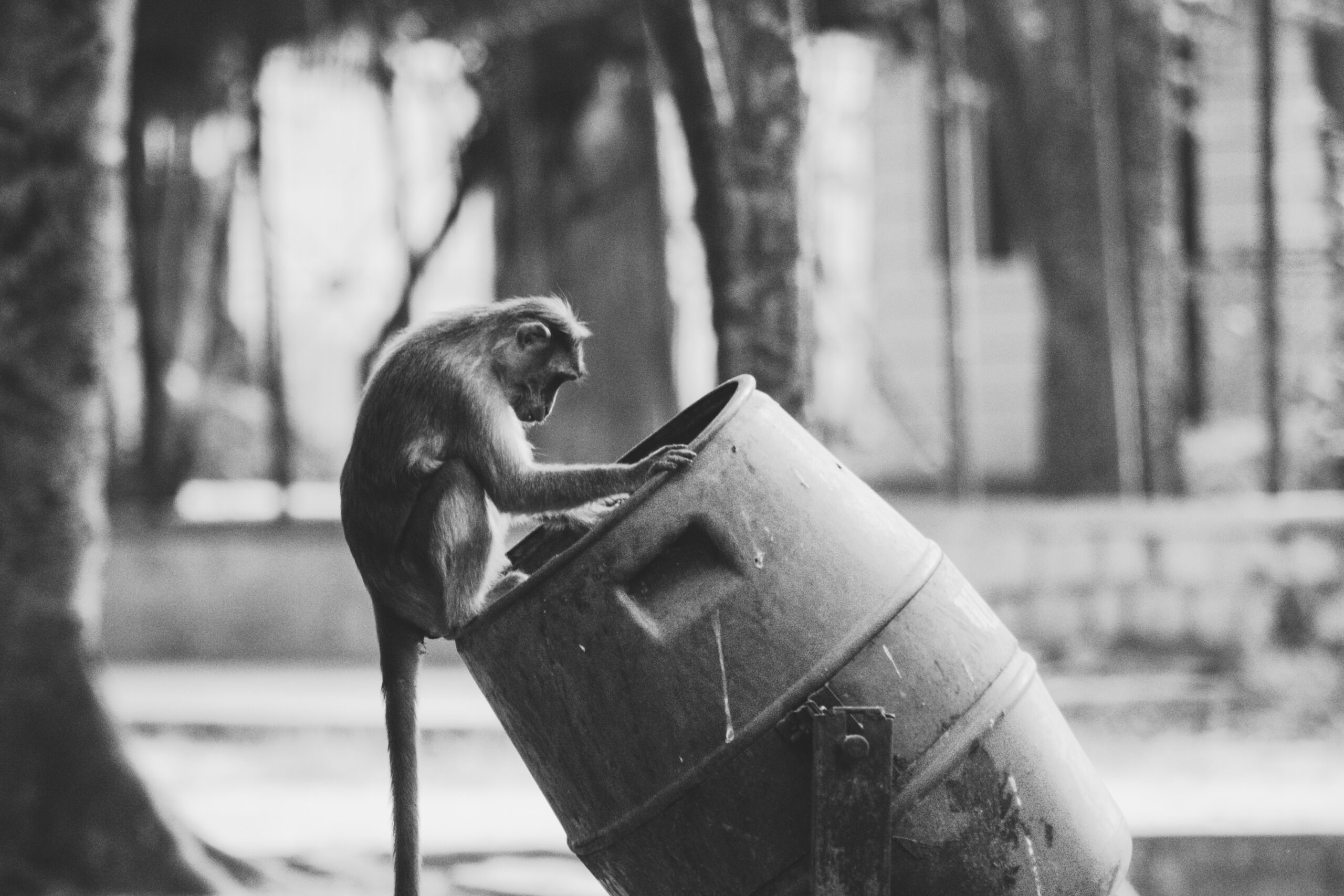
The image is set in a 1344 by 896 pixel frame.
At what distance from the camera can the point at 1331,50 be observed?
11.7m

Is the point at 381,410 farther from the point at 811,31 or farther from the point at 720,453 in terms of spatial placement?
the point at 811,31

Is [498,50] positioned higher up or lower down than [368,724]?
higher up

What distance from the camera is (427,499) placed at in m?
3.28

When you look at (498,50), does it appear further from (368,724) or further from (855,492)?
(855,492)

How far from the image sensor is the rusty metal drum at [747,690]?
Answer: 2666 mm

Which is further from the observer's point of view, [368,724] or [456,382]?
[368,724]

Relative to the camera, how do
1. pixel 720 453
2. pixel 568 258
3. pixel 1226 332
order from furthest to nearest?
pixel 1226 332 < pixel 568 258 < pixel 720 453

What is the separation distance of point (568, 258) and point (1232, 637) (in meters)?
5.75

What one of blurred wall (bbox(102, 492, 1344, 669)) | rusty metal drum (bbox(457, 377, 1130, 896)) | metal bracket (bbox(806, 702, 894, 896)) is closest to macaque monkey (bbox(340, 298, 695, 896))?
rusty metal drum (bbox(457, 377, 1130, 896))

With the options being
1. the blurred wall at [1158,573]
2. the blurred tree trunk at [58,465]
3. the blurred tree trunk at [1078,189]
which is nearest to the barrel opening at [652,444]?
the blurred tree trunk at [58,465]

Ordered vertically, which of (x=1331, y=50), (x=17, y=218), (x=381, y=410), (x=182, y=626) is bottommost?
(x=182, y=626)

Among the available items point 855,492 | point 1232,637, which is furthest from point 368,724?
point 855,492

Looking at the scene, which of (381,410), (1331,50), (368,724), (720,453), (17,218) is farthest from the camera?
(1331,50)

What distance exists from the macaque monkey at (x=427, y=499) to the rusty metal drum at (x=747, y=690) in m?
0.48
